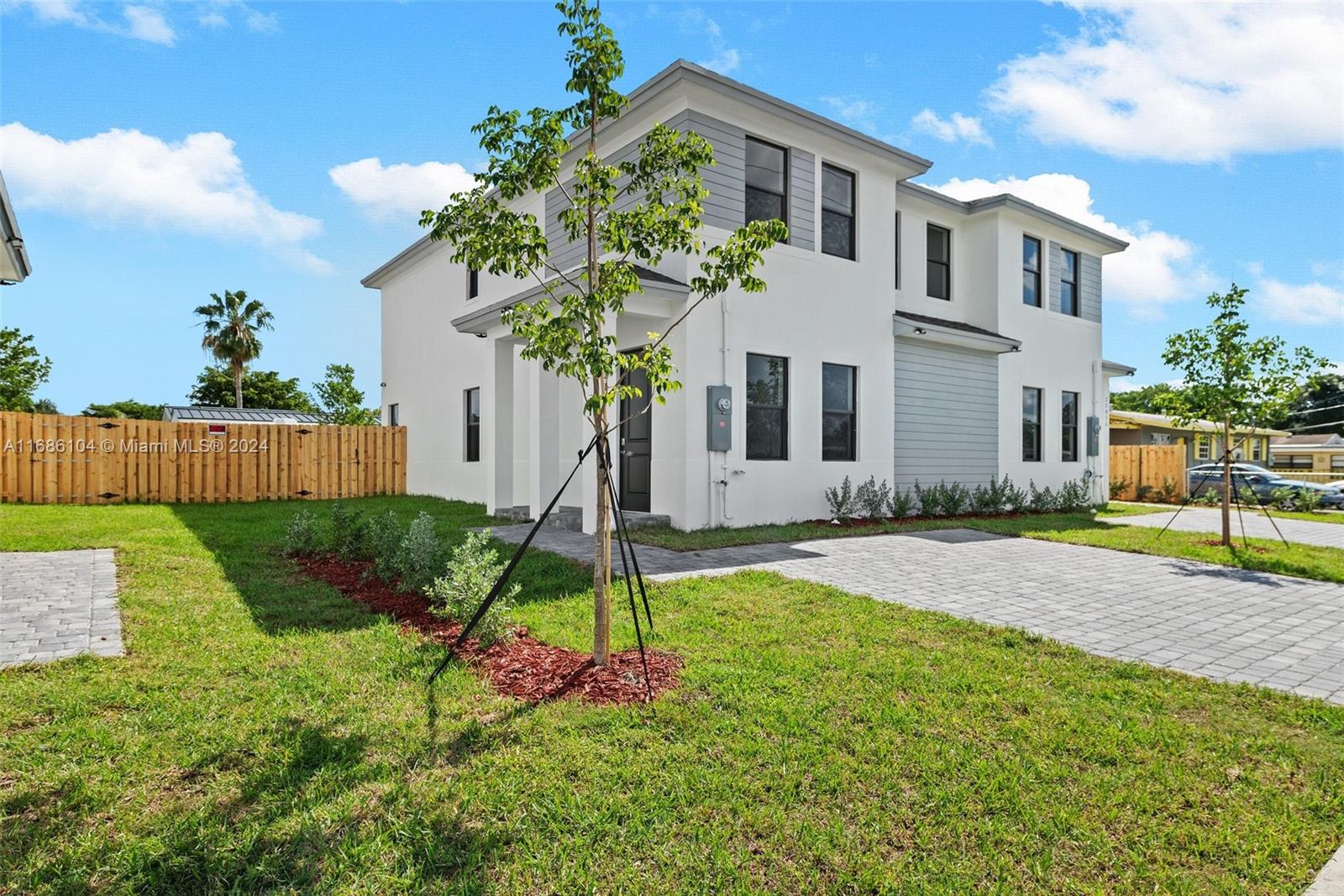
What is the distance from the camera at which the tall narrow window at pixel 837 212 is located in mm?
11789

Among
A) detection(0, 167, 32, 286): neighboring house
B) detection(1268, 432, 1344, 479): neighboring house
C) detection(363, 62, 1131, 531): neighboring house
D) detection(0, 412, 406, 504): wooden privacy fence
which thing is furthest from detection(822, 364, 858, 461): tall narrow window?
detection(1268, 432, 1344, 479): neighboring house

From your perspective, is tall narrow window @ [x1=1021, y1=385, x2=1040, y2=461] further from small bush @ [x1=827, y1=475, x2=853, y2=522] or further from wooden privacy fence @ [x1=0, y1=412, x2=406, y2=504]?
wooden privacy fence @ [x1=0, y1=412, x2=406, y2=504]

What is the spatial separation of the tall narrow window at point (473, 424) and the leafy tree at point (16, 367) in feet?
77.0

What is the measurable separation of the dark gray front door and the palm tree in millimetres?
31363

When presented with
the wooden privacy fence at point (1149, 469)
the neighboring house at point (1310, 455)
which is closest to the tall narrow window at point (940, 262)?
the wooden privacy fence at point (1149, 469)

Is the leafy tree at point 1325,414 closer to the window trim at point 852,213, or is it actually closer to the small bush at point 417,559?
the window trim at point 852,213

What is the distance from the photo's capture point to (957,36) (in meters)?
8.34

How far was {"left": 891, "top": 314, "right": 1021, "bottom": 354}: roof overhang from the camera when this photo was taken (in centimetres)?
1261

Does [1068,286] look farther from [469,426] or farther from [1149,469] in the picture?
[469,426]

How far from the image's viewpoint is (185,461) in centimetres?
1561

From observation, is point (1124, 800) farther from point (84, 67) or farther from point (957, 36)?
point (84, 67)

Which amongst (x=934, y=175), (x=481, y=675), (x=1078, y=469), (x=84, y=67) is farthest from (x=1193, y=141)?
(x=84, y=67)

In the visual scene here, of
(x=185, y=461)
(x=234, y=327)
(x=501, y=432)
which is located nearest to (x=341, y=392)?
(x=234, y=327)

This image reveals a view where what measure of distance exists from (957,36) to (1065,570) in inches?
249
